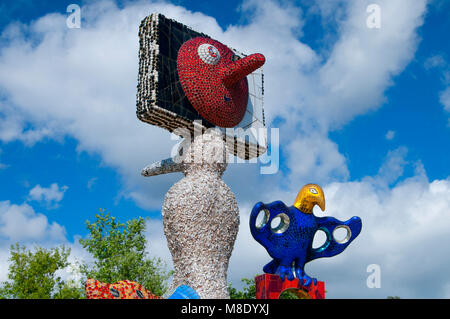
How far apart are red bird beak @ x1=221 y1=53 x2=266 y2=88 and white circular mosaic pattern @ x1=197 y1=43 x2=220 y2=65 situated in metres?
0.28

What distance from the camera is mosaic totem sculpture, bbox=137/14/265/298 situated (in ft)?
30.6

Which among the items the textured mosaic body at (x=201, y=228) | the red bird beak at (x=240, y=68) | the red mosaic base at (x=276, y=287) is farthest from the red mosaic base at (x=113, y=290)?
the red bird beak at (x=240, y=68)

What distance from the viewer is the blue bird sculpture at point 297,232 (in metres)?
10.2

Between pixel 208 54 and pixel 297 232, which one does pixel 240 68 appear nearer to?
pixel 208 54

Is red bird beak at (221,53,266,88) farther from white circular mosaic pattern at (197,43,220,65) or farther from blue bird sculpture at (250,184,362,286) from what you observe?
blue bird sculpture at (250,184,362,286)

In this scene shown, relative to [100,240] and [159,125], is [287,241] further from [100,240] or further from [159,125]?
[100,240]

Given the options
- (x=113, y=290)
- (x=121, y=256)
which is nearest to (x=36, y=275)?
(x=121, y=256)

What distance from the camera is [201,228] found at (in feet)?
30.6

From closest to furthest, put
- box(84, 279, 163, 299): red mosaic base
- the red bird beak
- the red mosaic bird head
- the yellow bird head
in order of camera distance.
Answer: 1. box(84, 279, 163, 299): red mosaic base
2. the red mosaic bird head
3. the red bird beak
4. the yellow bird head

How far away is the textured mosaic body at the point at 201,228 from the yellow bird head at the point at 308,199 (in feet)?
5.48

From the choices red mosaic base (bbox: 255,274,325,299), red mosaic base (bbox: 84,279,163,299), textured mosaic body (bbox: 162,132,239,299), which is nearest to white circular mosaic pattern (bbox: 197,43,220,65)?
textured mosaic body (bbox: 162,132,239,299)

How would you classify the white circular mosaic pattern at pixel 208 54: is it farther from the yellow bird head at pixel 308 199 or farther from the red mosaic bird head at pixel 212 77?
the yellow bird head at pixel 308 199

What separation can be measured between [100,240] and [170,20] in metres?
8.44
